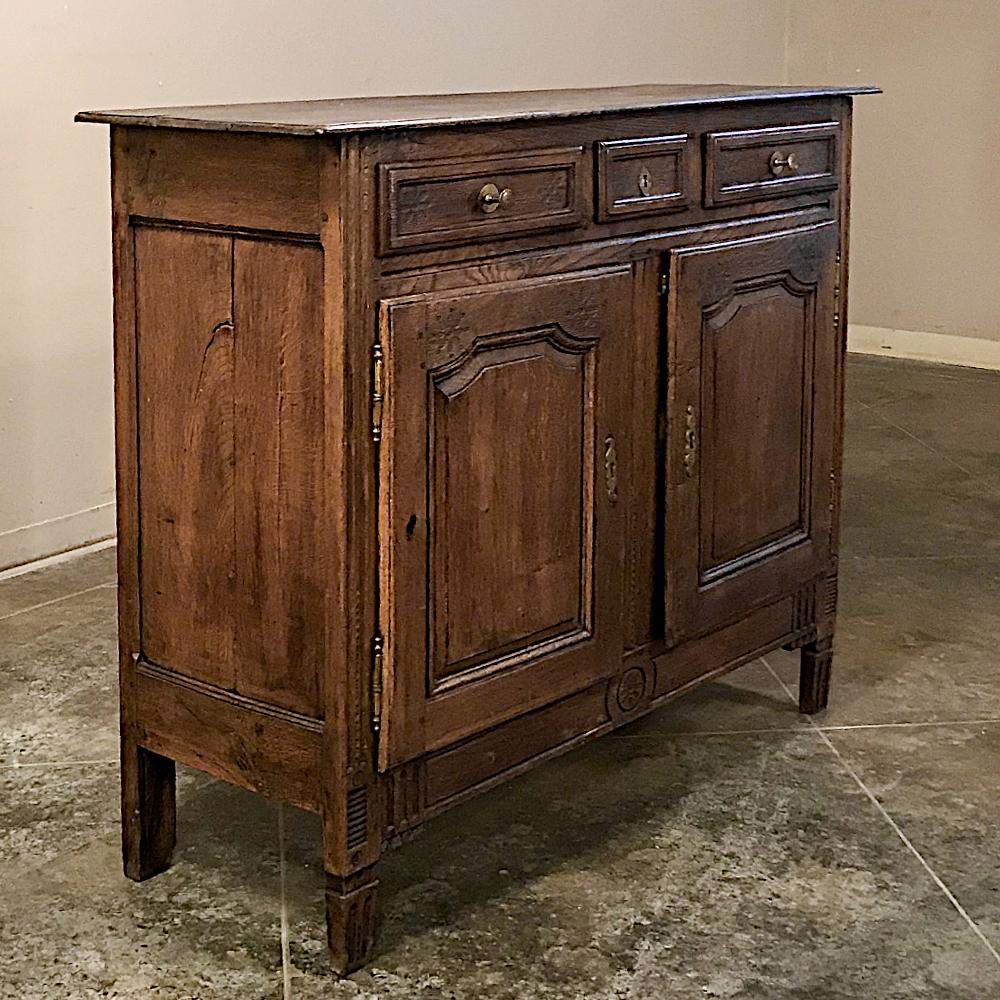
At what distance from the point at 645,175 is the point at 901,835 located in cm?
104

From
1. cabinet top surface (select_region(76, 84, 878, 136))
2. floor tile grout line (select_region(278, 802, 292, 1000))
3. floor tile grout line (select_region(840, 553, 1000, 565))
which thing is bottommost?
floor tile grout line (select_region(278, 802, 292, 1000))

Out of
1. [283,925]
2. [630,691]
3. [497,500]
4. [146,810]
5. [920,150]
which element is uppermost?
[920,150]

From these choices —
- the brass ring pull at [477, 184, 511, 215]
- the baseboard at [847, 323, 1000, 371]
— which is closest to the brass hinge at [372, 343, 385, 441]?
the brass ring pull at [477, 184, 511, 215]

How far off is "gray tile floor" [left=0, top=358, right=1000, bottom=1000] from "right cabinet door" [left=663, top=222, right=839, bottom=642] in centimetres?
29

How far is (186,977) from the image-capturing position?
82.2 inches

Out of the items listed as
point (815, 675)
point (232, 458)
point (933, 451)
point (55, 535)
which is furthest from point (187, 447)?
point (933, 451)

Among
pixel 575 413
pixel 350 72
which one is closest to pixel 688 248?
pixel 575 413

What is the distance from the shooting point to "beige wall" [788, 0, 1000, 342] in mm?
6098

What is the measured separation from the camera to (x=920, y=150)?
20.5ft

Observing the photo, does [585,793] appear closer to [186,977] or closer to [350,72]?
[186,977]

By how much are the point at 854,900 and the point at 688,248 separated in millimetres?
938

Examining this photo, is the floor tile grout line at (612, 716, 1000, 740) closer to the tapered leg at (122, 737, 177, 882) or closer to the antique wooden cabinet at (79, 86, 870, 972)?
the antique wooden cabinet at (79, 86, 870, 972)

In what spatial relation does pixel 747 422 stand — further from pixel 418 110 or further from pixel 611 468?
pixel 418 110

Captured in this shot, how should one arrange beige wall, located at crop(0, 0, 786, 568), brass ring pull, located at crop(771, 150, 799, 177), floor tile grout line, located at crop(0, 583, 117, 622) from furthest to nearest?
beige wall, located at crop(0, 0, 786, 568) < floor tile grout line, located at crop(0, 583, 117, 622) < brass ring pull, located at crop(771, 150, 799, 177)
